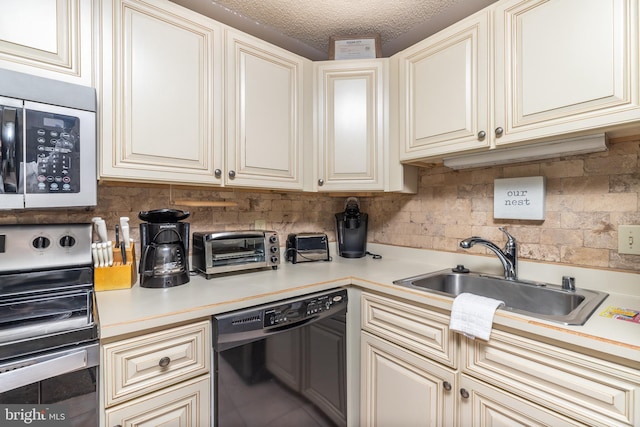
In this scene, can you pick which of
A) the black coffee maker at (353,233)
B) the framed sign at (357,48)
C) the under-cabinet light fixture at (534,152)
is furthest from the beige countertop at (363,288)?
the framed sign at (357,48)

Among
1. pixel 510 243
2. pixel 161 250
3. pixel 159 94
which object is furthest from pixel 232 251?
pixel 510 243

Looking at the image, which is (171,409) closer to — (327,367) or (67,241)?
(327,367)

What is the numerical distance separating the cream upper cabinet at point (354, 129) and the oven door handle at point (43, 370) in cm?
127

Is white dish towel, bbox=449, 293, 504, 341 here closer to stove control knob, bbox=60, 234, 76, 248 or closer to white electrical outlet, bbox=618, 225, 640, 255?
white electrical outlet, bbox=618, 225, 640, 255

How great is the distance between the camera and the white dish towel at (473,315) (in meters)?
1.04

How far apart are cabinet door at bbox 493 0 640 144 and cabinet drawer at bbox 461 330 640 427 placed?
77cm

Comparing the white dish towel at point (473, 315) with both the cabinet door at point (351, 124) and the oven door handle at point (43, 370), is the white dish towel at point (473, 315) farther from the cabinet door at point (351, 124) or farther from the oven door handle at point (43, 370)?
the oven door handle at point (43, 370)

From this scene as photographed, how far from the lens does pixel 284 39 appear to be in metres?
1.89

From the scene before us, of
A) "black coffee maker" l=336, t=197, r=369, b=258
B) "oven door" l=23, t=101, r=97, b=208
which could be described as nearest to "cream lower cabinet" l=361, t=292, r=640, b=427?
"black coffee maker" l=336, t=197, r=369, b=258

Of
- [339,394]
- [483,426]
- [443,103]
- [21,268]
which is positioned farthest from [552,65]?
[21,268]

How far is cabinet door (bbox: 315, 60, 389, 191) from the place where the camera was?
5.71 ft

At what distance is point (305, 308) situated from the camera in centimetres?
131

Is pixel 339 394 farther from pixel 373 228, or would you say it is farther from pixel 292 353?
pixel 373 228

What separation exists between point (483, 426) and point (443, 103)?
1325 millimetres
